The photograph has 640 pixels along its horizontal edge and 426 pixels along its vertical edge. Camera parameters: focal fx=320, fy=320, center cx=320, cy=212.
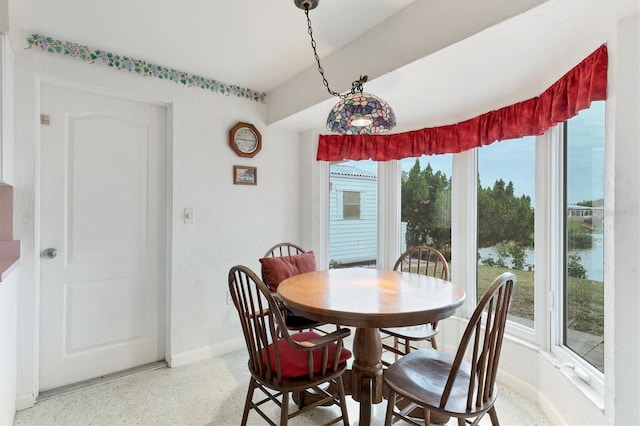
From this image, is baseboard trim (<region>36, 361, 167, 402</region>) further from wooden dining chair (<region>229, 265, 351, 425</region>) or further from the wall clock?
the wall clock

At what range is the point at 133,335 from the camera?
8.09 ft

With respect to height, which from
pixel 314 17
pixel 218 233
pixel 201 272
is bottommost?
pixel 201 272

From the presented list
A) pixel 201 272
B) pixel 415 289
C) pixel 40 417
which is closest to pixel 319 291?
pixel 415 289

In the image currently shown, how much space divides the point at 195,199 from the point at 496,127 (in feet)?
7.56

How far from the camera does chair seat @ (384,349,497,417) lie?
1.26 m

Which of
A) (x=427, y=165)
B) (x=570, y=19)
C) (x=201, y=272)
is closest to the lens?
(x=570, y=19)

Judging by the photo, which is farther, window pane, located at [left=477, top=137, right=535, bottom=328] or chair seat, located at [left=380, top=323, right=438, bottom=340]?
window pane, located at [left=477, top=137, right=535, bottom=328]

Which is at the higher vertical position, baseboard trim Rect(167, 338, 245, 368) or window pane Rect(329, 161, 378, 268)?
window pane Rect(329, 161, 378, 268)

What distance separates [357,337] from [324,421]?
519 mm

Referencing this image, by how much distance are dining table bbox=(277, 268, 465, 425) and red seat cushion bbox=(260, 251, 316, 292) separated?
10.8 inches

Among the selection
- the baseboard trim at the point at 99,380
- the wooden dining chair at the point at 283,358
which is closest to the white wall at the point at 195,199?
the baseboard trim at the point at 99,380

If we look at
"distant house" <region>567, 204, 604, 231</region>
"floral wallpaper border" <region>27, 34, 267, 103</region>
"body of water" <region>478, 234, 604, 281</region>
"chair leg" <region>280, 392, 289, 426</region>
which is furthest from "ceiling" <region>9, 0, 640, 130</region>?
"chair leg" <region>280, 392, 289, 426</region>

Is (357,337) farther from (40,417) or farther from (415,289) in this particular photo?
(40,417)

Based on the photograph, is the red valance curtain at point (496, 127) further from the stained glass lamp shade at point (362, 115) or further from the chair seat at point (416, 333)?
the chair seat at point (416, 333)
